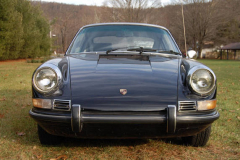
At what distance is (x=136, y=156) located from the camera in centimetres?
244

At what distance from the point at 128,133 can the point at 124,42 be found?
62.7 inches

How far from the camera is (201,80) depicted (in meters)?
2.34

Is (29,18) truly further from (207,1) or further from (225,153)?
(207,1)

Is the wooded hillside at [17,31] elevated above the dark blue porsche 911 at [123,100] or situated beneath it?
elevated above

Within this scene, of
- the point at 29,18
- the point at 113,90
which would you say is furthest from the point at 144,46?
the point at 29,18

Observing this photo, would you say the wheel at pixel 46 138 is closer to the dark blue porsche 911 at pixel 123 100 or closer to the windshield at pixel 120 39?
the dark blue porsche 911 at pixel 123 100

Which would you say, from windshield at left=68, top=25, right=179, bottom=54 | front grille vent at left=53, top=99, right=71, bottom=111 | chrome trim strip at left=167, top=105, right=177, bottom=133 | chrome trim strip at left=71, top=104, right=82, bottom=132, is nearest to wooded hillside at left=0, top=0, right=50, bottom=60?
windshield at left=68, top=25, right=179, bottom=54

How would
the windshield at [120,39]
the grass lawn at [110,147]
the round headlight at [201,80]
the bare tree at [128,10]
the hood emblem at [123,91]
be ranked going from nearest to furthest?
the hood emblem at [123,91] < the round headlight at [201,80] < the grass lawn at [110,147] < the windshield at [120,39] < the bare tree at [128,10]

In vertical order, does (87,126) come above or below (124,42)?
below

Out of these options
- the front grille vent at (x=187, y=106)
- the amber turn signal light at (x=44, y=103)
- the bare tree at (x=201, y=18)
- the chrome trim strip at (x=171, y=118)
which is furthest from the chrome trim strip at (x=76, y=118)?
the bare tree at (x=201, y=18)

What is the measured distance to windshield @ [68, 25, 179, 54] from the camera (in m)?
3.38

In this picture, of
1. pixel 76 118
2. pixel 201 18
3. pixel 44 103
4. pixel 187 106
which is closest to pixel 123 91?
pixel 76 118

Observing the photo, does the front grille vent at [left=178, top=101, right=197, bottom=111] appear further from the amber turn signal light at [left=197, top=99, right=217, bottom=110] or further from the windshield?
the windshield

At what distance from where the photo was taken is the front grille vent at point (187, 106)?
218 centimetres
